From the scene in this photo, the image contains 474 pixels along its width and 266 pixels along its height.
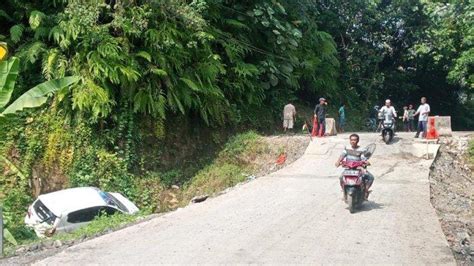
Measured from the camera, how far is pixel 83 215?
1177 cm

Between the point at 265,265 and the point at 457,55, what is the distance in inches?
919

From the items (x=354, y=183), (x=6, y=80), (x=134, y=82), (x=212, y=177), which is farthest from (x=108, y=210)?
(x=354, y=183)

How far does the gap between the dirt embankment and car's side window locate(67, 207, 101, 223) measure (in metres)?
6.93

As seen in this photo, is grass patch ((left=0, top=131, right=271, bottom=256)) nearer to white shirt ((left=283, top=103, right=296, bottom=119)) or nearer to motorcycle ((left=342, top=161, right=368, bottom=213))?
white shirt ((left=283, top=103, right=296, bottom=119))

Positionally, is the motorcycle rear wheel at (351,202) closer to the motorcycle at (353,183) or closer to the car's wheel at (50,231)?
the motorcycle at (353,183)

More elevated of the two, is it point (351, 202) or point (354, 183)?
point (354, 183)

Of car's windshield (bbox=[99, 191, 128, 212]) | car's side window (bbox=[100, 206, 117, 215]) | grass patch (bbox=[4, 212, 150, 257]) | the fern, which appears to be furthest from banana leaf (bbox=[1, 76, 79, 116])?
the fern

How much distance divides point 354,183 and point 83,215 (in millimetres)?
5792

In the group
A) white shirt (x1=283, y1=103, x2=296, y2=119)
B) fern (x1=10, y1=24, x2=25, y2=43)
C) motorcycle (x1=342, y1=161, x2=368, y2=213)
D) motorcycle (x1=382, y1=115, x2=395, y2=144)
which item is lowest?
motorcycle (x1=342, y1=161, x2=368, y2=213)

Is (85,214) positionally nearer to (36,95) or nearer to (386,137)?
(36,95)

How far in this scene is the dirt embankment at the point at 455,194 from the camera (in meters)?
8.11

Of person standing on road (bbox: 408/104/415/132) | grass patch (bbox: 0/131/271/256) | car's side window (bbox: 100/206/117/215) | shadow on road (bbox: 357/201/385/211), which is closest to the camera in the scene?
shadow on road (bbox: 357/201/385/211)

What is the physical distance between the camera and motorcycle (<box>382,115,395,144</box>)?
55.8ft

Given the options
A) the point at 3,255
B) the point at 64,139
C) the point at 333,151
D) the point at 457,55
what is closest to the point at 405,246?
the point at 3,255
